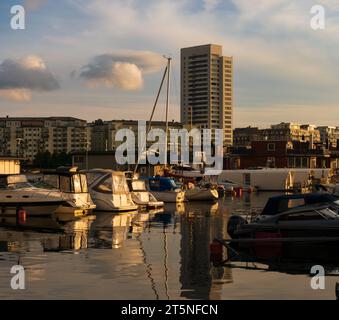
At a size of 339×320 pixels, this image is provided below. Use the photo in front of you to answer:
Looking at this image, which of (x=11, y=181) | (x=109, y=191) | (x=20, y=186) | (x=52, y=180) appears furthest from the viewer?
(x=109, y=191)

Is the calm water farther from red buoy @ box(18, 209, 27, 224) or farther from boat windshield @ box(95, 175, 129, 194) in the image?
boat windshield @ box(95, 175, 129, 194)

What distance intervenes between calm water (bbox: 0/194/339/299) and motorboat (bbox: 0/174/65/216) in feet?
20.6

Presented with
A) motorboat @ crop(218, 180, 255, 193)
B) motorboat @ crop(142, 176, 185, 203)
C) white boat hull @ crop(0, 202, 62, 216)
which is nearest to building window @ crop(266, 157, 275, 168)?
motorboat @ crop(218, 180, 255, 193)

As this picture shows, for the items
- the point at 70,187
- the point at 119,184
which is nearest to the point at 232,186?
the point at 119,184

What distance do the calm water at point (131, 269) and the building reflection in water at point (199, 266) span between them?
2 cm

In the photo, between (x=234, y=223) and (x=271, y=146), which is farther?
(x=271, y=146)

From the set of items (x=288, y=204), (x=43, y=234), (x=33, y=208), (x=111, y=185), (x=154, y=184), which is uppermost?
(x=111, y=185)

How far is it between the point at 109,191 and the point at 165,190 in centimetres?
1576

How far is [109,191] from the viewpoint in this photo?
4250cm

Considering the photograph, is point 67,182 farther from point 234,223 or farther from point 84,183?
point 234,223

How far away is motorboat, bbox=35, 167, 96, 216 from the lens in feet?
126
